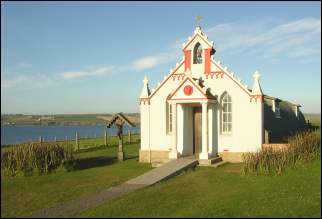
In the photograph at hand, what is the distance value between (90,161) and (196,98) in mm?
8192

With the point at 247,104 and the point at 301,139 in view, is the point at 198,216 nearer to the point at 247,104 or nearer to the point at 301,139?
the point at 301,139

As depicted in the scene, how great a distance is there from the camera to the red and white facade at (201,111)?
79.9 feet

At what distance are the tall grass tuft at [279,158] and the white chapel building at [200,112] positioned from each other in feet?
12.1

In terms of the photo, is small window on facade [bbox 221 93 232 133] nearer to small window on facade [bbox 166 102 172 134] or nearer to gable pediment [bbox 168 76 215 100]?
gable pediment [bbox 168 76 215 100]

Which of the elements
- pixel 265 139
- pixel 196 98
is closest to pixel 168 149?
pixel 196 98

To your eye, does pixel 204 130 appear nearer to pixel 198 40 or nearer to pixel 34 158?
pixel 198 40

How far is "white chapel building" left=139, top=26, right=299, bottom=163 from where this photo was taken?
24359mm

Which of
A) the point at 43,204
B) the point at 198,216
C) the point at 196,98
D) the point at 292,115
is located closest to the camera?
the point at 198,216

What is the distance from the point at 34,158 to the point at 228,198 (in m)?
10.8

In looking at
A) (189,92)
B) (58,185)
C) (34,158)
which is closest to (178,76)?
(189,92)

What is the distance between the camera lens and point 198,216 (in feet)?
38.0

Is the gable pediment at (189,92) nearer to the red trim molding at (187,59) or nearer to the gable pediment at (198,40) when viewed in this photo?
the red trim molding at (187,59)

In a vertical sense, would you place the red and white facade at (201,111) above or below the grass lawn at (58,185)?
above

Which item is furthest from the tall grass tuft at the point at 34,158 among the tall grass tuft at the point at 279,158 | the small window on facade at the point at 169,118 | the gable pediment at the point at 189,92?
the tall grass tuft at the point at 279,158
